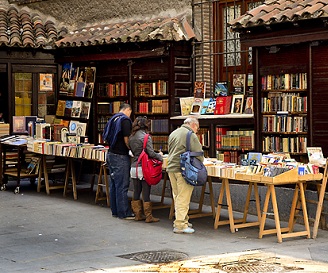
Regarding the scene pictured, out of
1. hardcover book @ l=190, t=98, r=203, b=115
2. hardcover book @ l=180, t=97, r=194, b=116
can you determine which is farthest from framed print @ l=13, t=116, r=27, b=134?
hardcover book @ l=190, t=98, r=203, b=115

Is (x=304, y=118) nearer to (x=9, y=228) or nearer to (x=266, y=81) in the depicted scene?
(x=266, y=81)

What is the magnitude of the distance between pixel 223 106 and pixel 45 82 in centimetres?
563

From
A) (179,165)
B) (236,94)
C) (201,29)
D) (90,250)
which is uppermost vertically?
(201,29)

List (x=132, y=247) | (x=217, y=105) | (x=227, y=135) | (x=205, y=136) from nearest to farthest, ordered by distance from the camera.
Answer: (x=132, y=247) < (x=227, y=135) < (x=217, y=105) < (x=205, y=136)

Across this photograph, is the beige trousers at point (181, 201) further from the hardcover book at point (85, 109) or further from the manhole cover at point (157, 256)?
the hardcover book at point (85, 109)

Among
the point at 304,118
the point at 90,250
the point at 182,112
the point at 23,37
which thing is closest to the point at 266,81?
the point at 304,118

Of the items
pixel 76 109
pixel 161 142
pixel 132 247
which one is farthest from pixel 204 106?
pixel 132 247

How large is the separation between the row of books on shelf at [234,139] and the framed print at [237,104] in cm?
39

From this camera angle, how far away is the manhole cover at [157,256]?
10.2 meters

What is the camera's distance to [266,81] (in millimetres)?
14039

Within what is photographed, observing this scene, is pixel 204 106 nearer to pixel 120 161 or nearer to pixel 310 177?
pixel 120 161

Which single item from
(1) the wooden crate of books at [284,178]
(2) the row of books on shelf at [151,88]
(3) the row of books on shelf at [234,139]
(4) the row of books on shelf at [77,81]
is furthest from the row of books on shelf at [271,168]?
(4) the row of books on shelf at [77,81]

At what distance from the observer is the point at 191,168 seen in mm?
12023

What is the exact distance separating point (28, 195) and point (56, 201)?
1153mm
